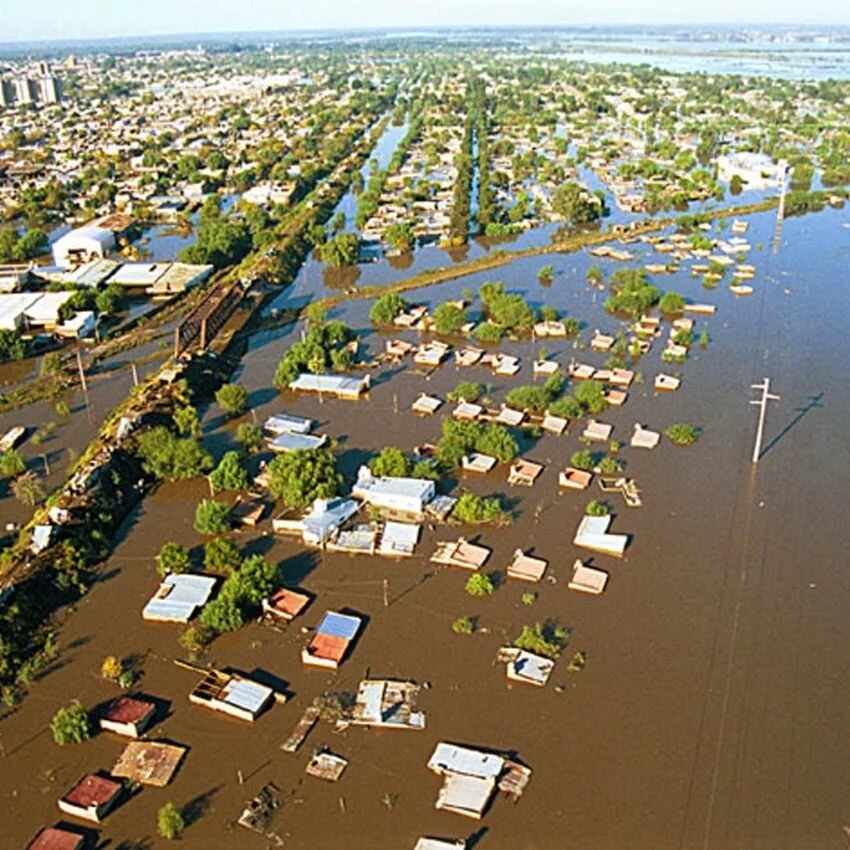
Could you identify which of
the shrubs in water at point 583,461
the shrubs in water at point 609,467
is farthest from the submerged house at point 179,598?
the shrubs in water at point 609,467

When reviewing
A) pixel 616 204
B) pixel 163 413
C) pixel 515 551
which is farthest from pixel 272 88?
pixel 515 551

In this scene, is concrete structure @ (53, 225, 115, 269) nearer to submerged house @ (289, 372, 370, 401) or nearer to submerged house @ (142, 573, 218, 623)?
submerged house @ (289, 372, 370, 401)

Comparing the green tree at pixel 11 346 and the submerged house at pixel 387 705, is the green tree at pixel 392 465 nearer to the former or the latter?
the submerged house at pixel 387 705

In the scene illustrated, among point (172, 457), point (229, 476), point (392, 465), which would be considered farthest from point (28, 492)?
point (392, 465)

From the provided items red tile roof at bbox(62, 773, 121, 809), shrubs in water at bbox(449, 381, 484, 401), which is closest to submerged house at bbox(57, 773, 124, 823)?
red tile roof at bbox(62, 773, 121, 809)

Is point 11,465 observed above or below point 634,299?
below

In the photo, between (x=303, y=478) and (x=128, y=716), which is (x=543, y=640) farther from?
(x=128, y=716)

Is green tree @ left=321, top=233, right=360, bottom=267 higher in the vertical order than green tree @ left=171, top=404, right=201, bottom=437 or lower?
higher
